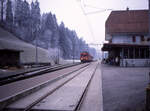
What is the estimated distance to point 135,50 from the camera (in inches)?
1013

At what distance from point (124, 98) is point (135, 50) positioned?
21309 millimetres

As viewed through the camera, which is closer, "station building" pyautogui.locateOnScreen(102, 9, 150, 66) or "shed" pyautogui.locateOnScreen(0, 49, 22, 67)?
Answer: "shed" pyautogui.locateOnScreen(0, 49, 22, 67)

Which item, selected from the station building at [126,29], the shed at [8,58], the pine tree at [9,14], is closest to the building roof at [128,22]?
the station building at [126,29]

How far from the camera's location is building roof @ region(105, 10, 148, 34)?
117ft

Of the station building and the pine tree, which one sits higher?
the pine tree

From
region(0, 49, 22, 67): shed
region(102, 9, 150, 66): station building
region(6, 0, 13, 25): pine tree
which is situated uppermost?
region(6, 0, 13, 25): pine tree

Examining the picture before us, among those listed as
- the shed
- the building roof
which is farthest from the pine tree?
the building roof

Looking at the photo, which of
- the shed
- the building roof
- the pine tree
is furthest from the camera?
the pine tree

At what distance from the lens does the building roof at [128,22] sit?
35594mm

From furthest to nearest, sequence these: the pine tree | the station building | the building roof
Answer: the pine tree, the building roof, the station building

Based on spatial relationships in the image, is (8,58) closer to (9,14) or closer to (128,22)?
(128,22)

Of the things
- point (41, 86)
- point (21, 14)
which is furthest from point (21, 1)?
point (41, 86)

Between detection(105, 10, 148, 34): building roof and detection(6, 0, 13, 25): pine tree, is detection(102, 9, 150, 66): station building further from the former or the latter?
detection(6, 0, 13, 25): pine tree

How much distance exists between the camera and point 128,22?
3716 cm
